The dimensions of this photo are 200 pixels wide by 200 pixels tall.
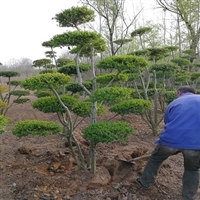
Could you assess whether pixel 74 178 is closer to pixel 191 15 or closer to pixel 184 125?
pixel 184 125

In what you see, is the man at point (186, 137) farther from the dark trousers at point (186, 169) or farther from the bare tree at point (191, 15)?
the bare tree at point (191, 15)

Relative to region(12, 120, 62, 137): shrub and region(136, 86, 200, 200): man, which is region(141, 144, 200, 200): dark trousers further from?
region(12, 120, 62, 137): shrub

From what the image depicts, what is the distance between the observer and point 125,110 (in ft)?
11.2

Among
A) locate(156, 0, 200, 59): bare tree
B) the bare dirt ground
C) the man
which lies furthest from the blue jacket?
locate(156, 0, 200, 59): bare tree

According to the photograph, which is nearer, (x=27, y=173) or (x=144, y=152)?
(x=27, y=173)

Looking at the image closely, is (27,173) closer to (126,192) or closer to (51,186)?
(51,186)

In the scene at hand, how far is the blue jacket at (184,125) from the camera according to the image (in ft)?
8.86

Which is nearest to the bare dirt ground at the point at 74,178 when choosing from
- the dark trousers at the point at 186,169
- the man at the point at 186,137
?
the dark trousers at the point at 186,169

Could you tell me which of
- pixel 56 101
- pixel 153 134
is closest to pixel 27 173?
pixel 56 101

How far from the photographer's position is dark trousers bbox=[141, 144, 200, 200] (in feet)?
9.05

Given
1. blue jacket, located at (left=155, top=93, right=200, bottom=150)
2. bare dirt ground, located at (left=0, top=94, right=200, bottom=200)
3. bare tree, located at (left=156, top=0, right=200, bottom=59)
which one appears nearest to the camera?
blue jacket, located at (left=155, top=93, right=200, bottom=150)

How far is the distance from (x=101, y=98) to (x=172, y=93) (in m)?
4.03

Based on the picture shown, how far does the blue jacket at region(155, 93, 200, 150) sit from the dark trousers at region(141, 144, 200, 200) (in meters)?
0.09

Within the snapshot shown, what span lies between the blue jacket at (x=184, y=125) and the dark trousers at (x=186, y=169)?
3.6 inches
